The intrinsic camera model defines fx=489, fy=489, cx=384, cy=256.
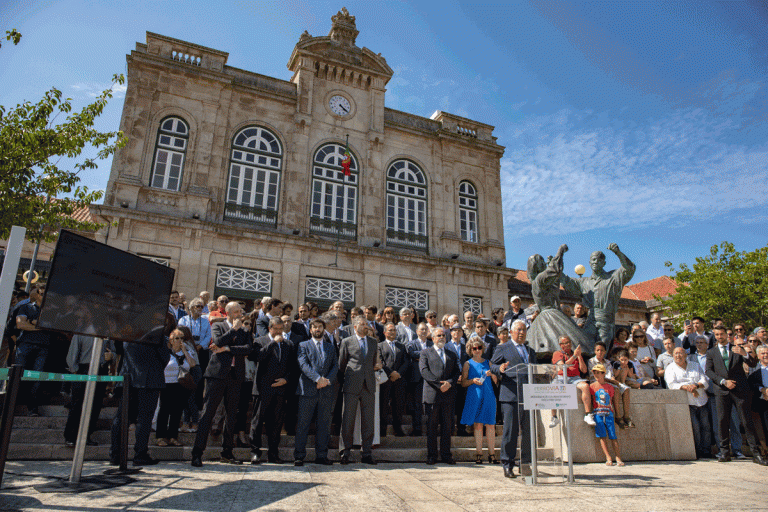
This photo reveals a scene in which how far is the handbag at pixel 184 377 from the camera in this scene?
664 cm

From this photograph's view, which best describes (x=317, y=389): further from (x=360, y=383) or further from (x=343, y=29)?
(x=343, y=29)

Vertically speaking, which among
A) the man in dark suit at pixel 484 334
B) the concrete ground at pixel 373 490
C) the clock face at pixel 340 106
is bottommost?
the concrete ground at pixel 373 490

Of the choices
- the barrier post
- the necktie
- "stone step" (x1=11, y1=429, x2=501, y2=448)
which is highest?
the necktie

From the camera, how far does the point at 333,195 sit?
18469mm

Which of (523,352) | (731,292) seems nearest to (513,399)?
(523,352)

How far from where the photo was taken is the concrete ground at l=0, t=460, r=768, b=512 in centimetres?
404

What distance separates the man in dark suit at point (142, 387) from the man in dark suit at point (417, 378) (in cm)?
402

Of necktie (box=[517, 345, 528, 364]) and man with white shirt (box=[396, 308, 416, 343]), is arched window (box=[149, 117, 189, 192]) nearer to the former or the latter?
man with white shirt (box=[396, 308, 416, 343])

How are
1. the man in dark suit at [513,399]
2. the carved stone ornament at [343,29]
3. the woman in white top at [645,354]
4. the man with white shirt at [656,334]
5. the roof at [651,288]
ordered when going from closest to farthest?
the man in dark suit at [513,399]
the woman in white top at [645,354]
the man with white shirt at [656,334]
the carved stone ornament at [343,29]
the roof at [651,288]

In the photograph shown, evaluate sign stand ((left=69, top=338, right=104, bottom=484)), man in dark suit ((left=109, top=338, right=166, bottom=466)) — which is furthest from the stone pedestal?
sign stand ((left=69, top=338, right=104, bottom=484))

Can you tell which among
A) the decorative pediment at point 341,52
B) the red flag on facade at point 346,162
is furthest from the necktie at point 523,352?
the decorative pediment at point 341,52

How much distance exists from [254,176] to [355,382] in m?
12.2

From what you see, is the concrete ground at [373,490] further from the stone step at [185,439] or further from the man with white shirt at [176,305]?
the man with white shirt at [176,305]

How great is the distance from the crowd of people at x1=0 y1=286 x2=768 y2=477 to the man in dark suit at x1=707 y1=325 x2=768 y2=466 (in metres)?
0.02
